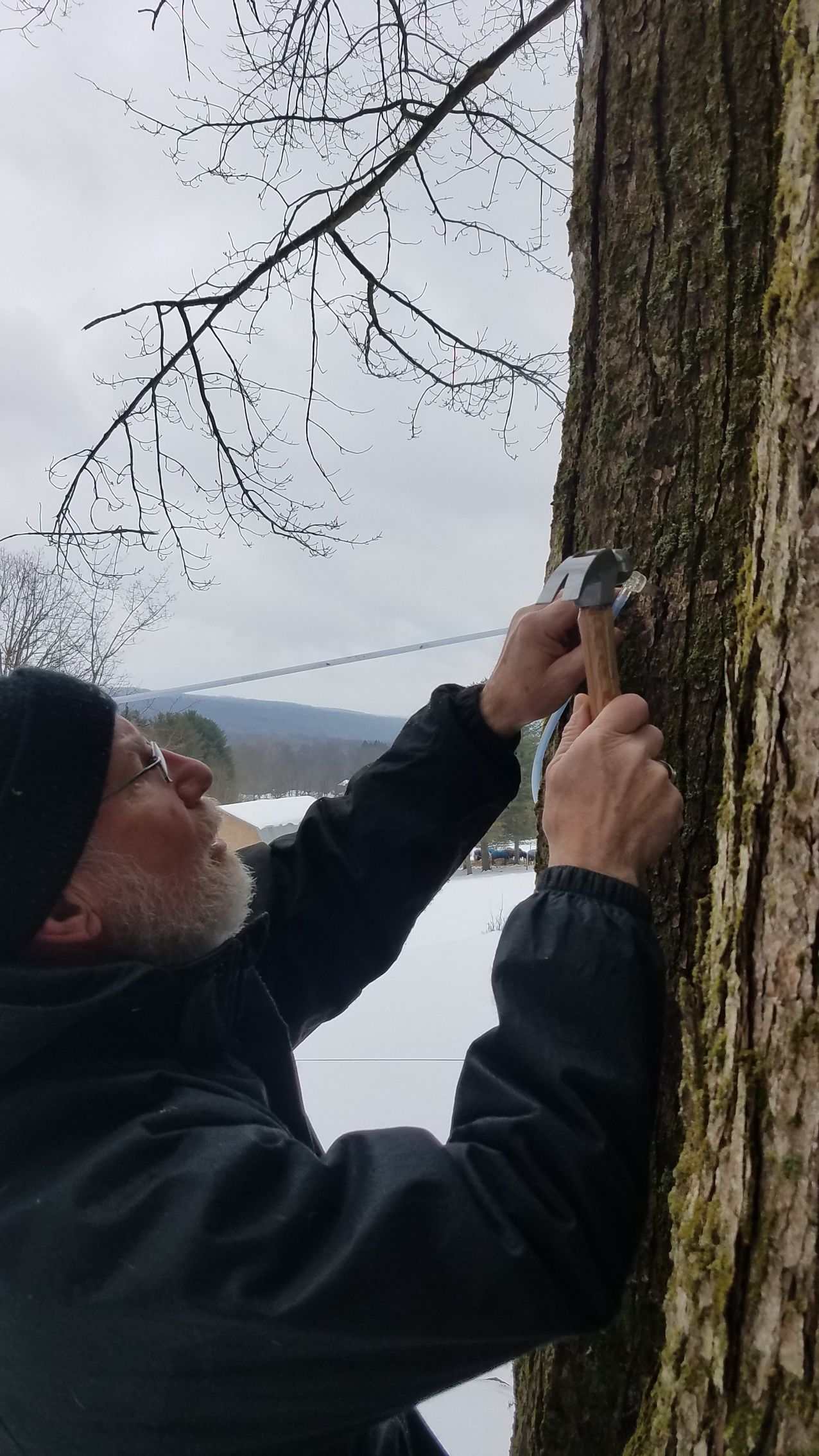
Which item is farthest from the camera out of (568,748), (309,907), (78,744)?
(309,907)

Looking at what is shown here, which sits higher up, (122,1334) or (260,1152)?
(260,1152)

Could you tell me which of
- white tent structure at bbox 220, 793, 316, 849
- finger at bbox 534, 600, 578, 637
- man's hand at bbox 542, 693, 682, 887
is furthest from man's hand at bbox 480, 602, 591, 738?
white tent structure at bbox 220, 793, 316, 849

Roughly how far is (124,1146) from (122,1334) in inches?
5.8

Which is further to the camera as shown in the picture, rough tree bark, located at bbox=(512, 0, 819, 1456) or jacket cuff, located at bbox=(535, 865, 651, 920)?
jacket cuff, located at bbox=(535, 865, 651, 920)

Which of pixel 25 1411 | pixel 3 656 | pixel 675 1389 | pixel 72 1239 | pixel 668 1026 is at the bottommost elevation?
pixel 25 1411

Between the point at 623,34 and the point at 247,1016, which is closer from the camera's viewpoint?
→ the point at 247,1016

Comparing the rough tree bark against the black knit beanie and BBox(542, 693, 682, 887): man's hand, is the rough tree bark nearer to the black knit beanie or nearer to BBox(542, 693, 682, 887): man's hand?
BBox(542, 693, 682, 887): man's hand

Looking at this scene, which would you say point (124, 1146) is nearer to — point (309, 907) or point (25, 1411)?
point (25, 1411)

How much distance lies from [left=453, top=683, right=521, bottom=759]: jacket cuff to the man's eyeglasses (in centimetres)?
43

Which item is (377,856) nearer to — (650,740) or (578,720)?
(578,720)

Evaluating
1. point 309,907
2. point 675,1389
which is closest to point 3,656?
point 309,907

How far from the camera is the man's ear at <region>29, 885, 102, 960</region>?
1.07 metres

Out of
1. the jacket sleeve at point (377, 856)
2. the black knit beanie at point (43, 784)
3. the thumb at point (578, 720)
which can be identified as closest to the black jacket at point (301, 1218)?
the black knit beanie at point (43, 784)

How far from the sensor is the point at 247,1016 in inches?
44.9
